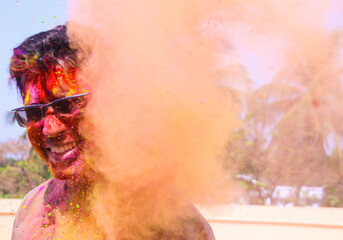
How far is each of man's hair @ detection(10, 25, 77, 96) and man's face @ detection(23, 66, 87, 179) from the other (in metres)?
0.04

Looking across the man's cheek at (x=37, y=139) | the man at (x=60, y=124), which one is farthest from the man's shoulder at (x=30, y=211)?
the man's cheek at (x=37, y=139)

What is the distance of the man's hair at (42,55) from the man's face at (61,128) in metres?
0.04

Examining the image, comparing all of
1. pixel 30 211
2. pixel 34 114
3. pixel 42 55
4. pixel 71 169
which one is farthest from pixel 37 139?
Answer: pixel 30 211

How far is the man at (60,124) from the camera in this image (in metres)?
1.57

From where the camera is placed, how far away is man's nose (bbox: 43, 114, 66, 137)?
1.57 metres

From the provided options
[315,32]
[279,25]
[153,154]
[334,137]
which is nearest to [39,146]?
[153,154]

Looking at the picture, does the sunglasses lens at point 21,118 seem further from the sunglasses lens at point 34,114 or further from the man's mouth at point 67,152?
the man's mouth at point 67,152

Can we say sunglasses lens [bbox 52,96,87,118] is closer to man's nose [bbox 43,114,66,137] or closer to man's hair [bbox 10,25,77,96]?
man's nose [bbox 43,114,66,137]

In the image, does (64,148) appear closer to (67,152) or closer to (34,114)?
(67,152)

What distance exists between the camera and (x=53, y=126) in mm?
1577

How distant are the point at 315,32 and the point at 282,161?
9.71 meters

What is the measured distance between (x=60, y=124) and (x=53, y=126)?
36 millimetres

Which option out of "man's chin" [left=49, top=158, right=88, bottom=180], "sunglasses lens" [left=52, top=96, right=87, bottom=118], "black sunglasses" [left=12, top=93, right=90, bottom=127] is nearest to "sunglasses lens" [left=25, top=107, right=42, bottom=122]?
"black sunglasses" [left=12, top=93, right=90, bottom=127]

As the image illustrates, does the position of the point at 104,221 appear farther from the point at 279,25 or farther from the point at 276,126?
the point at 276,126
